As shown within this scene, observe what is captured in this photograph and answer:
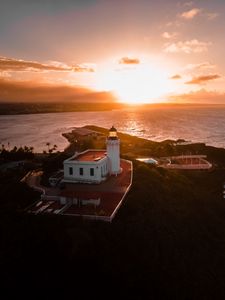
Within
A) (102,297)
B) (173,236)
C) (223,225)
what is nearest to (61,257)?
(102,297)

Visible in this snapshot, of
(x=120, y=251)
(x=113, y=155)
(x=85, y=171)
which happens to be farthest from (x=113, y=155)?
(x=120, y=251)

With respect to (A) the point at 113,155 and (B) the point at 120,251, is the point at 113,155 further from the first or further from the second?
(B) the point at 120,251

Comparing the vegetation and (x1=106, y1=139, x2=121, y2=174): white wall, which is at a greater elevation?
(x1=106, y1=139, x2=121, y2=174): white wall

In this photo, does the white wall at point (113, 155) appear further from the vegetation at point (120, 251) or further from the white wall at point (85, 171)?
the vegetation at point (120, 251)

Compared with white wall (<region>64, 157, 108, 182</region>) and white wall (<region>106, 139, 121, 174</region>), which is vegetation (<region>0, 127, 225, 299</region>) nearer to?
white wall (<region>64, 157, 108, 182</region>)

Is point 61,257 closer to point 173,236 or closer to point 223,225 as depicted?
point 173,236

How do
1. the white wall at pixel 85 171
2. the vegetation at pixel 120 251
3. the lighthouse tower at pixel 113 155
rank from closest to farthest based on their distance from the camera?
the vegetation at pixel 120 251 < the white wall at pixel 85 171 < the lighthouse tower at pixel 113 155

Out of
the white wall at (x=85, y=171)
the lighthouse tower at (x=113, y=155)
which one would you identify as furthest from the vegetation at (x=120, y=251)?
the lighthouse tower at (x=113, y=155)

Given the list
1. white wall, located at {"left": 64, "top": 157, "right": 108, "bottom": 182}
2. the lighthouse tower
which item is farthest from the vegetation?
the lighthouse tower
